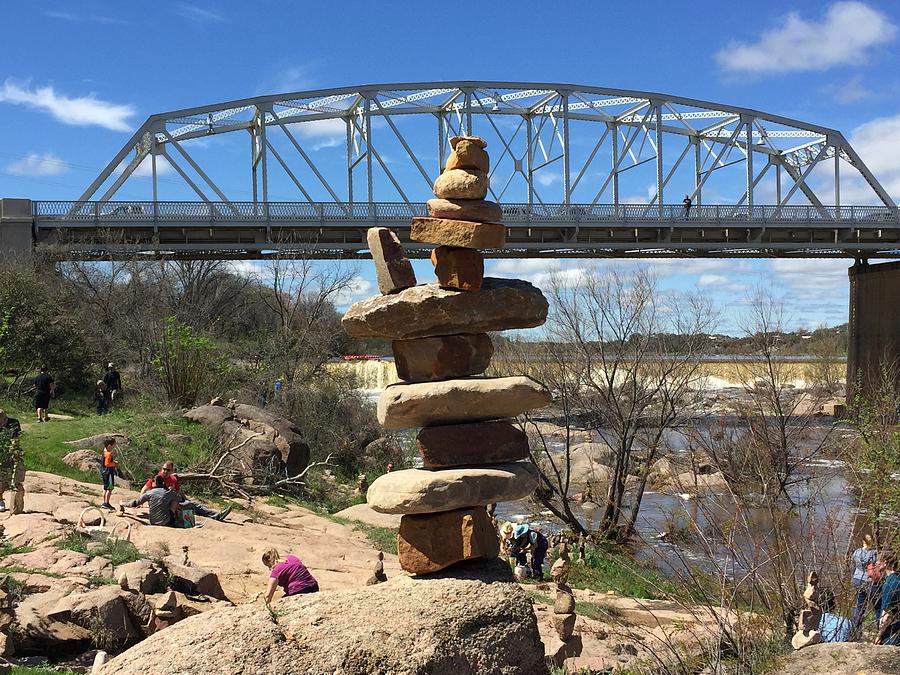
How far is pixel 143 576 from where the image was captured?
36.8 feet

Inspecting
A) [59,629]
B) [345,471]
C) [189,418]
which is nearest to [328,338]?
[345,471]

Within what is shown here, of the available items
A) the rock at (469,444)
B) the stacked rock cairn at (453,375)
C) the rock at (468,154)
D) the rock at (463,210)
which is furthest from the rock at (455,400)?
the rock at (468,154)

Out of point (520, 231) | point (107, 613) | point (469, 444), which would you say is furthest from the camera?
point (520, 231)

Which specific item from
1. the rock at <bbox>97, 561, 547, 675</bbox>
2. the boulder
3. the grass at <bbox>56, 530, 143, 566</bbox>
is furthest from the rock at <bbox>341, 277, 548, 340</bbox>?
the boulder

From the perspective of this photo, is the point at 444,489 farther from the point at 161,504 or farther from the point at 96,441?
the point at 96,441

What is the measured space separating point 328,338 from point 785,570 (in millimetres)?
26322

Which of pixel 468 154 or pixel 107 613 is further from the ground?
pixel 468 154

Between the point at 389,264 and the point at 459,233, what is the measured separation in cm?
81

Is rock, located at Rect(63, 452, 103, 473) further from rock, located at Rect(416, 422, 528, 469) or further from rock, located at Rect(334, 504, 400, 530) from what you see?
rock, located at Rect(416, 422, 528, 469)

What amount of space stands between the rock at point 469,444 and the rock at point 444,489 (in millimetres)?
177

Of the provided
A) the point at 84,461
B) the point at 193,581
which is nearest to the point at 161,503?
the point at 193,581

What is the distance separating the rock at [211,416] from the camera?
79.7 ft

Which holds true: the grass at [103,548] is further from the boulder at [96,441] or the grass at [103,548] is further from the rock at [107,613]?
the boulder at [96,441]

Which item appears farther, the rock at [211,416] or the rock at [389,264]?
the rock at [211,416]
